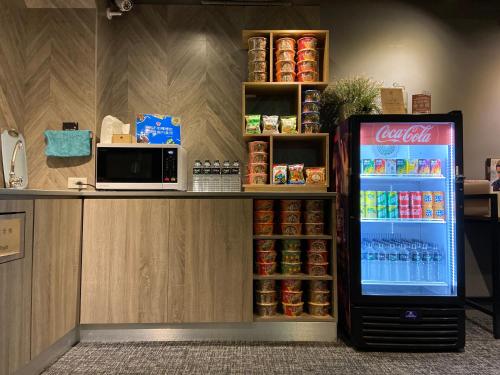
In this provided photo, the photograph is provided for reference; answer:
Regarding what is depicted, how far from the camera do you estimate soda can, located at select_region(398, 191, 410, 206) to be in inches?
98.7

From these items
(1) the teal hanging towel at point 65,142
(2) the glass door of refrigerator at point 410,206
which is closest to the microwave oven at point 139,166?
(1) the teal hanging towel at point 65,142

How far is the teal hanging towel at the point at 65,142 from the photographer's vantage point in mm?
2723

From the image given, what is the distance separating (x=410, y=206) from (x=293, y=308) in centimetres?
118

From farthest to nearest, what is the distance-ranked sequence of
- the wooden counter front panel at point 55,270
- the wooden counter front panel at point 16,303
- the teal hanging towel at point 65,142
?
1. the teal hanging towel at point 65,142
2. the wooden counter front panel at point 55,270
3. the wooden counter front panel at point 16,303

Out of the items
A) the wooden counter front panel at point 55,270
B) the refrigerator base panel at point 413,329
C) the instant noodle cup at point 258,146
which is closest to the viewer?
the wooden counter front panel at point 55,270

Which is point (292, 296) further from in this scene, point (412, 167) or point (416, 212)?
point (412, 167)

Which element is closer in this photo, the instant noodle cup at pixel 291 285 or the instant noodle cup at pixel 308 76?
the instant noodle cup at pixel 291 285

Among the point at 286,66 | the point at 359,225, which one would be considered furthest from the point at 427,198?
the point at 286,66

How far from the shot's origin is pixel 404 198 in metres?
2.51

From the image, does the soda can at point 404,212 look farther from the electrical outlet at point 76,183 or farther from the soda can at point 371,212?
the electrical outlet at point 76,183

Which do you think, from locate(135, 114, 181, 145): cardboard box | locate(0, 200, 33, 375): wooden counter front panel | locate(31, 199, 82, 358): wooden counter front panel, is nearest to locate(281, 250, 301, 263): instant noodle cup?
locate(135, 114, 181, 145): cardboard box

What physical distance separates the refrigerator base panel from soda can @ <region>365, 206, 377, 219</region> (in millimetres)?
656

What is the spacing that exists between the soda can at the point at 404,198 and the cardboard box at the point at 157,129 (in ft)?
6.08

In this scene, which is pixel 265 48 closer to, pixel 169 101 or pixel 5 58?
pixel 169 101
